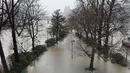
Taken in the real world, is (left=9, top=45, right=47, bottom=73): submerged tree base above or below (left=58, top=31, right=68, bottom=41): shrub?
below

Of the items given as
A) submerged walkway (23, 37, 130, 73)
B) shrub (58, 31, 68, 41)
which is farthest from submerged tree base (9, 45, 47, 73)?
shrub (58, 31, 68, 41)

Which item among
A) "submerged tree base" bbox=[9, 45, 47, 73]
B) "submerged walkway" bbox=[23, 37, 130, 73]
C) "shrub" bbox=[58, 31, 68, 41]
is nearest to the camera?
"submerged tree base" bbox=[9, 45, 47, 73]

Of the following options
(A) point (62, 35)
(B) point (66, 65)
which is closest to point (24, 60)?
(B) point (66, 65)

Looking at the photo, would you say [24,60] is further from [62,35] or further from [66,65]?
[62,35]

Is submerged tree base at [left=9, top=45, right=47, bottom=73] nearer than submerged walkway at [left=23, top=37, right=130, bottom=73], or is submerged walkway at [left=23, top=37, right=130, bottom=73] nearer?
submerged tree base at [left=9, top=45, right=47, bottom=73]

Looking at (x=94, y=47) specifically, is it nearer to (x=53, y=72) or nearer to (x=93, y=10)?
(x=53, y=72)

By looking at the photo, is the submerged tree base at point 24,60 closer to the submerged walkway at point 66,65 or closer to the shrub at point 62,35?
the submerged walkway at point 66,65

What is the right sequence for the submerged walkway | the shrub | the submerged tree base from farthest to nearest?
the shrub, the submerged walkway, the submerged tree base

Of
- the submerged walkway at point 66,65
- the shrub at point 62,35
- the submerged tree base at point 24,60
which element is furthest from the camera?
the shrub at point 62,35

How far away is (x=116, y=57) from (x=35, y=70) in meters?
7.16

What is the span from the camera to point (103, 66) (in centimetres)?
1365

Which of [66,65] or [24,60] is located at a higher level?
[24,60]

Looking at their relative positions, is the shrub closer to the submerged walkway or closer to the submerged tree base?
the submerged tree base

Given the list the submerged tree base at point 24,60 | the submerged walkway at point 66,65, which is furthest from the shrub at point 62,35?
the submerged walkway at point 66,65
